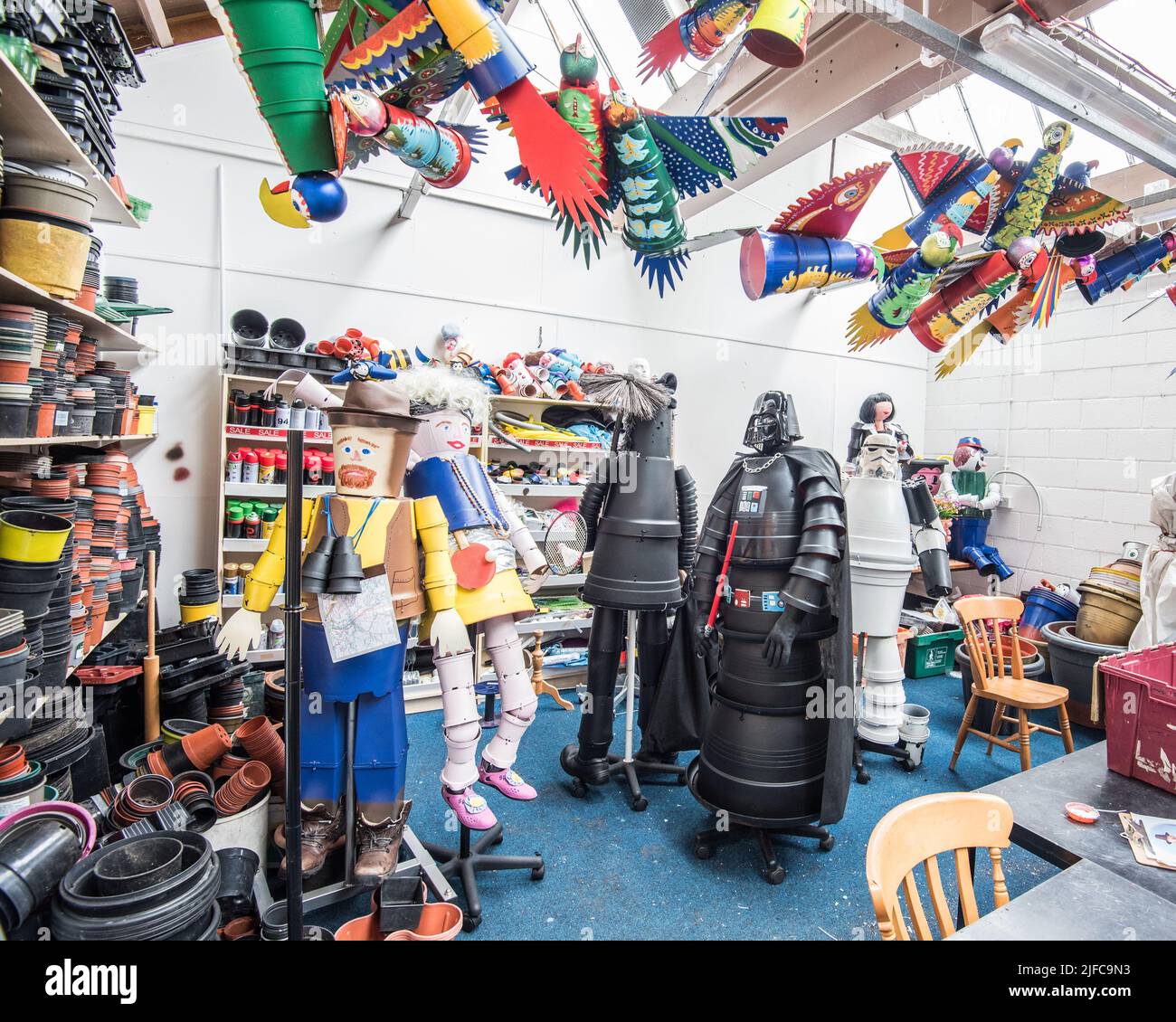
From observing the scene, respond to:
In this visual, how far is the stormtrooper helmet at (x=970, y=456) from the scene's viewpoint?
5141mm

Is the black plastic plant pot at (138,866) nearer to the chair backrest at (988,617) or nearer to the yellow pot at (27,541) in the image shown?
the yellow pot at (27,541)

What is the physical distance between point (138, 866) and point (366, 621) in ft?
2.32

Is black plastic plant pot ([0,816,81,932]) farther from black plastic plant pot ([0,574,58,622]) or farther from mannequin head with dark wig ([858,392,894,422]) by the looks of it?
mannequin head with dark wig ([858,392,894,422])

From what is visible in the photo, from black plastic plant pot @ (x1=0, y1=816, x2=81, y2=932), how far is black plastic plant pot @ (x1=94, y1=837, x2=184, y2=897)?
0.07 metres

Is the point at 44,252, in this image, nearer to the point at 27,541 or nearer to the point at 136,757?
the point at 27,541

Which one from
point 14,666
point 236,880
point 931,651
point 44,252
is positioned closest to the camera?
point 14,666

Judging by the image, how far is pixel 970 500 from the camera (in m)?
5.02

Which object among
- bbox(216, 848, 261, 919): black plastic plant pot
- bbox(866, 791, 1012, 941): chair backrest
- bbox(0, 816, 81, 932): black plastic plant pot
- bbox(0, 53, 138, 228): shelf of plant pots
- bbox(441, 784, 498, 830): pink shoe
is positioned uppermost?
bbox(0, 53, 138, 228): shelf of plant pots

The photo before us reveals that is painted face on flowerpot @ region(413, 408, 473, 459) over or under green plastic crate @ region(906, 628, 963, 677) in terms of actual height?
over

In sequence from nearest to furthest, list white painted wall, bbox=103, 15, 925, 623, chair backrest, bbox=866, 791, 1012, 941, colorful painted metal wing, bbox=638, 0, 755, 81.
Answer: chair backrest, bbox=866, 791, 1012, 941 → colorful painted metal wing, bbox=638, 0, 755, 81 → white painted wall, bbox=103, 15, 925, 623

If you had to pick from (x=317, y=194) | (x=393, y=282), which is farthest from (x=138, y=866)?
(x=393, y=282)

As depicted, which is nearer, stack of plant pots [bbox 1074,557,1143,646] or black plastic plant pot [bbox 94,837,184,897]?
black plastic plant pot [bbox 94,837,184,897]

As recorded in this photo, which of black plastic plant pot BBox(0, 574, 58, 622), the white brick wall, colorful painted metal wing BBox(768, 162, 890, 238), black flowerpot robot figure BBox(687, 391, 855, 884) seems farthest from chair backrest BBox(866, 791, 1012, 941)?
the white brick wall

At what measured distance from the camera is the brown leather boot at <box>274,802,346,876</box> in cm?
189
